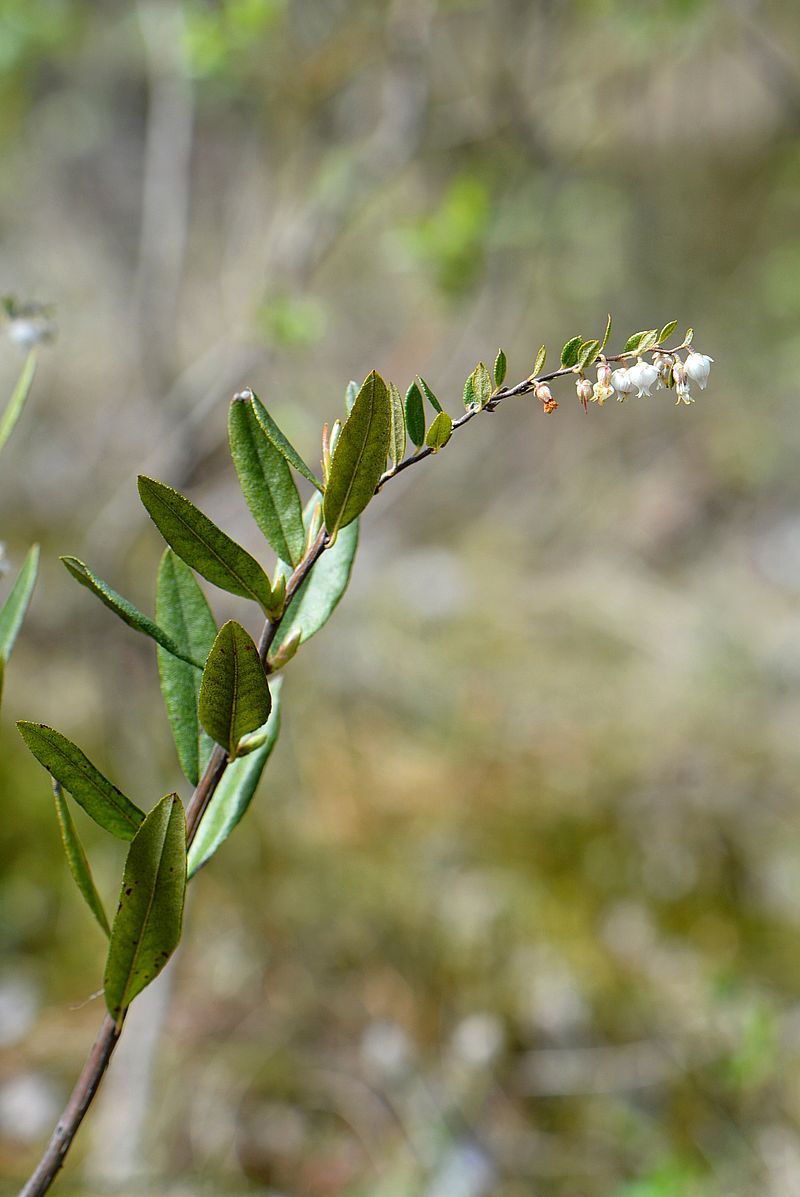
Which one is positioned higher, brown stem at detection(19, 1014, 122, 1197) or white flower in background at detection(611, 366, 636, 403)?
white flower in background at detection(611, 366, 636, 403)

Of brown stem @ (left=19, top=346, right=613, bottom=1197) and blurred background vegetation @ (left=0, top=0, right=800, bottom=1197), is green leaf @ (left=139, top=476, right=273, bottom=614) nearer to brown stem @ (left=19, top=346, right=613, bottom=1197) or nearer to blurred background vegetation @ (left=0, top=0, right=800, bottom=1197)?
brown stem @ (left=19, top=346, right=613, bottom=1197)

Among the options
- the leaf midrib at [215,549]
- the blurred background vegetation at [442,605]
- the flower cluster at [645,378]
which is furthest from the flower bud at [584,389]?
the blurred background vegetation at [442,605]

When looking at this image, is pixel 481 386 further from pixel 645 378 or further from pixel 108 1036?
pixel 108 1036

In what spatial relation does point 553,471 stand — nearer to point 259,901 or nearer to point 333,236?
point 333,236

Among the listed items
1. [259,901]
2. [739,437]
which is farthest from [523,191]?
[259,901]

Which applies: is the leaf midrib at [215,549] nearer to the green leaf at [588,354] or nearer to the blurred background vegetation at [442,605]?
the green leaf at [588,354]

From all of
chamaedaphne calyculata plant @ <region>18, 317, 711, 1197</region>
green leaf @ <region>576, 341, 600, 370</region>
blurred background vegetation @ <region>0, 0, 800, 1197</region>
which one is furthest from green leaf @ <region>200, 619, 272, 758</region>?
blurred background vegetation @ <region>0, 0, 800, 1197</region>
